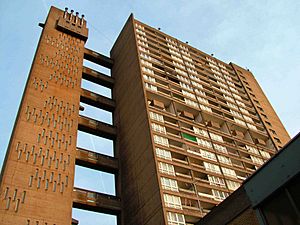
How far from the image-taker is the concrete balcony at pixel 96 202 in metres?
32.9

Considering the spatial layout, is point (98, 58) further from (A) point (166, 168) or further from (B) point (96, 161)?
(A) point (166, 168)

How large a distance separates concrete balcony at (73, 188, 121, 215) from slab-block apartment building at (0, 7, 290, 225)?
0.10m

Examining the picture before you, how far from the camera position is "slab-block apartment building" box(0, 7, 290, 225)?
2980 centimetres

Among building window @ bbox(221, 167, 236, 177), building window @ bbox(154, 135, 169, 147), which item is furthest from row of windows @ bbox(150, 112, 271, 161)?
building window @ bbox(221, 167, 236, 177)

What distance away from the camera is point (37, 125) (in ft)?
110

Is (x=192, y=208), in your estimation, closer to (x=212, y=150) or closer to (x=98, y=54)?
(x=212, y=150)

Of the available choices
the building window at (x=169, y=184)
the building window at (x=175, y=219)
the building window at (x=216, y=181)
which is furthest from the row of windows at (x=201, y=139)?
the building window at (x=175, y=219)

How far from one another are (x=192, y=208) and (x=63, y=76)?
22.3 meters

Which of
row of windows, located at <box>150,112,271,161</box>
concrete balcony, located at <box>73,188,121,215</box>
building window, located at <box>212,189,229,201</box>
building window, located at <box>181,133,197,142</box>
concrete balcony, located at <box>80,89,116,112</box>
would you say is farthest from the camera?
concrete balcony, located at <box>80,89,116,112</box>

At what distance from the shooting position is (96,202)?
111 ft

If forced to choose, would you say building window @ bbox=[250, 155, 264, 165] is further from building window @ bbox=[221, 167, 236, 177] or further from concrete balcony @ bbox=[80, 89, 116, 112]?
concrete balcony @ bbox=[80, 89, 116, 112]

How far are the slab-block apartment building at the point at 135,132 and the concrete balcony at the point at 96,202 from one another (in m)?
0.10

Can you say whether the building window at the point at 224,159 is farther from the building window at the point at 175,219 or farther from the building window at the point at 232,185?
the building window at the point at 175,219

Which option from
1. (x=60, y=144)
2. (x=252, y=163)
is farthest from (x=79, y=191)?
(x=252, y=163)
